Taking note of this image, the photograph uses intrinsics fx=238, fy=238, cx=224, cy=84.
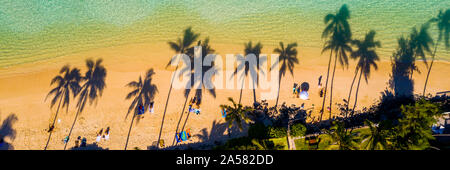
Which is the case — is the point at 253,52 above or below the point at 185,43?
below

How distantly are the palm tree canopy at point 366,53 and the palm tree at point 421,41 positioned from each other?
4577mm

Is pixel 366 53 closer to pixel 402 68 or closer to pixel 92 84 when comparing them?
pixel 402 68

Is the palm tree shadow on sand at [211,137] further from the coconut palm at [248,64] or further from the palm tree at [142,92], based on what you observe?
the palm tree at [142,92]

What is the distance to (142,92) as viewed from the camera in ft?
99.1

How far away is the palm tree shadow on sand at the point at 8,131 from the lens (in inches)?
1162

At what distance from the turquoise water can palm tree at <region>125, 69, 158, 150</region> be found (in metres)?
5.88

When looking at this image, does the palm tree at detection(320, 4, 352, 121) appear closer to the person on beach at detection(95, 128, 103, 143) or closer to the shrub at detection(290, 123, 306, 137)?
the shrub at detection(290, 123, 306, 137)

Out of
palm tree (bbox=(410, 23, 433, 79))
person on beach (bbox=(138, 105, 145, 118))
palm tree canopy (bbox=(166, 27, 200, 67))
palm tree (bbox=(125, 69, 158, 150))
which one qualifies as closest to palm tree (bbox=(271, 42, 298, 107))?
palm tree canopy (bbox=(166, 27, 200, 67))

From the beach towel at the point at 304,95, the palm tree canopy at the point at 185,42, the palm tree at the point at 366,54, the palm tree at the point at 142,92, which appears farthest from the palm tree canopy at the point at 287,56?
the palm tree at the point at 142,92

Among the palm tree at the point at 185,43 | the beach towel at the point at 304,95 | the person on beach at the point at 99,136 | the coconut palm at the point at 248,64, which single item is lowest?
the person on beach at the point at 99,136

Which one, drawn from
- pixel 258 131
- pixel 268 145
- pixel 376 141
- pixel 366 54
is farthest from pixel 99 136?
pixel 366 54

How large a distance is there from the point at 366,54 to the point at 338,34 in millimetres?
4339
